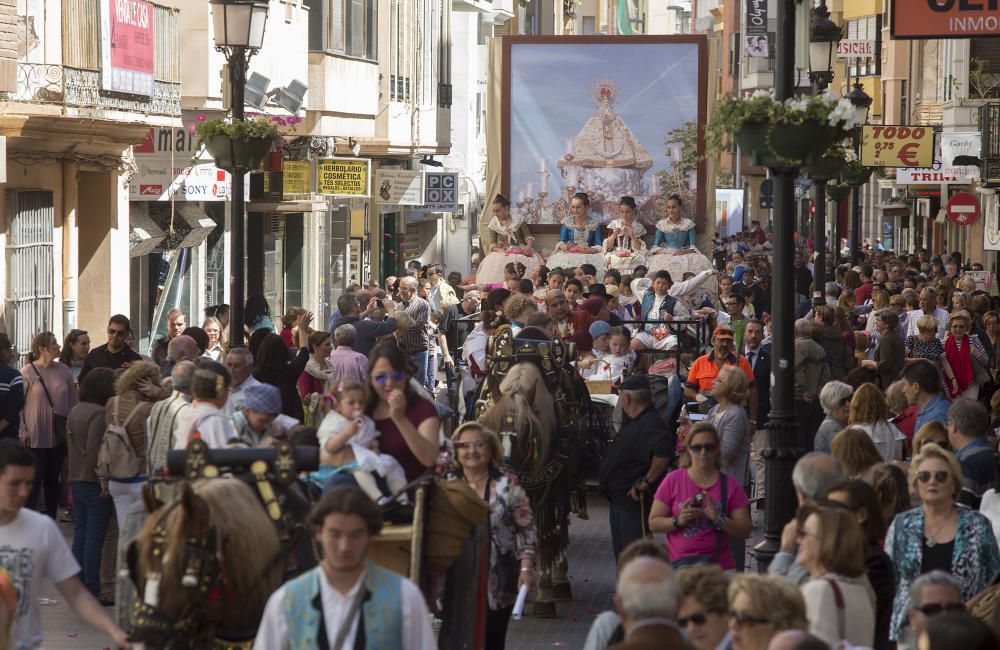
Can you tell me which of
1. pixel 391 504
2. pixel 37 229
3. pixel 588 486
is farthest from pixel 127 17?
pixel 391 504

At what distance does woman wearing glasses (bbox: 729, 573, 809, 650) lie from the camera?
5.83 meters

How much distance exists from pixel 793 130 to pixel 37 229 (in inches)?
503

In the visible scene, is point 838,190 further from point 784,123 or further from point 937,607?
point 937,607

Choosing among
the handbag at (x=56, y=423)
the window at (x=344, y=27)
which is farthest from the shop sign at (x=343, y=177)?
the handbag at (x=56, y=423)

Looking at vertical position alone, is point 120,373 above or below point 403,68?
below

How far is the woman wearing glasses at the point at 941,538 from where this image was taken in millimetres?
7988

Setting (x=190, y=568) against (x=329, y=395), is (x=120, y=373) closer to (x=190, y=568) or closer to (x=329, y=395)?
(x=329, y=395)

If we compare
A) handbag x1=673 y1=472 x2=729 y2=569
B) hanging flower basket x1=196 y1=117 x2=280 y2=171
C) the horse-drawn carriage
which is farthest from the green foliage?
the horse-drawn carriage

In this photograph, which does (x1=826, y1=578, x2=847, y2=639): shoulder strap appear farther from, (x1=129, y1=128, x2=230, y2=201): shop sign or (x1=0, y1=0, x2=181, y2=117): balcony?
(x1=129, y1=128, x2=230, y2=201): shop sign

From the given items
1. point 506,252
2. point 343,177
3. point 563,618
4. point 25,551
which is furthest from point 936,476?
point 343,177

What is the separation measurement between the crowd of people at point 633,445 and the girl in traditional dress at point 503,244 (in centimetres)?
184

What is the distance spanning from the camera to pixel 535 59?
26547 millimetres

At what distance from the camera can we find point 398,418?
902cm

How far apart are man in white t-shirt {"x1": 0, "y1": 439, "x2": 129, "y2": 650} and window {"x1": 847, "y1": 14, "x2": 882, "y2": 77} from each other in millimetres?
66395
